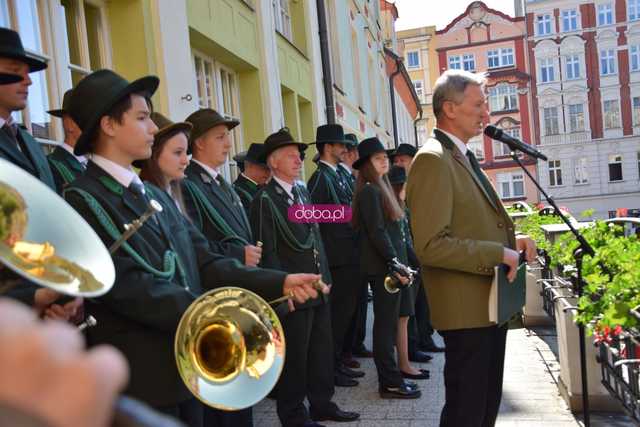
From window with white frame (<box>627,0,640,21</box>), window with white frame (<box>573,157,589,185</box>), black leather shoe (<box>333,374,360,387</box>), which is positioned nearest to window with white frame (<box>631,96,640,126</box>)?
window with white frame (<box>573,157,589,185</box>)

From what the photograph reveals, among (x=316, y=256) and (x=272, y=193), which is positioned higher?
(x=272, y=193)

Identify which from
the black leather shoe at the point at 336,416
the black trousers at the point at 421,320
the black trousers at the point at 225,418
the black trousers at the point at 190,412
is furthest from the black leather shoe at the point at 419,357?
the black trousers at the point at 190,412

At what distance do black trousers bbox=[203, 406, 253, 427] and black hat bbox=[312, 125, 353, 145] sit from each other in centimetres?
366

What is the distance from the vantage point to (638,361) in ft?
11.1

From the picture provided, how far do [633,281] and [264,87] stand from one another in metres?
7.41

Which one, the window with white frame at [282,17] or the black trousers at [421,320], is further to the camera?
the window with white frame at [282,17]

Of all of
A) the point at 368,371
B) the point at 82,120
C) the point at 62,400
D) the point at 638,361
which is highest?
the point at 82,120

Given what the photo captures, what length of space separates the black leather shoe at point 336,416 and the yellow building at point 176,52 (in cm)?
279

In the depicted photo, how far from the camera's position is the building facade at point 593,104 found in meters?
50.3

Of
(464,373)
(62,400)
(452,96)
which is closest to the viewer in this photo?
(62,400)

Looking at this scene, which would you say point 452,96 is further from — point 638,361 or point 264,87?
point 264,87

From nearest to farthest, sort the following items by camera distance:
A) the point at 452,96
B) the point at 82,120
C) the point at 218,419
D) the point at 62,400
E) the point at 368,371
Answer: the point at 62,400 → the point at 82,120 → the point at 452,96 → the point at 218,419 → the point at 368,371

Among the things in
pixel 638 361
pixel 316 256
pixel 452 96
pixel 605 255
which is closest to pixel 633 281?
pixel 638 361

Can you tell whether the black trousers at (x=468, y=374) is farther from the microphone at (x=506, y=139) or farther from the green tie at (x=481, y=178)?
the microphone at (x=506, y=139)
